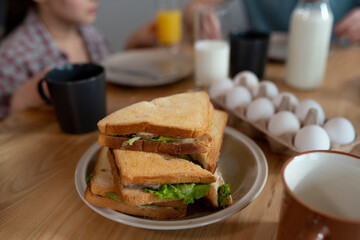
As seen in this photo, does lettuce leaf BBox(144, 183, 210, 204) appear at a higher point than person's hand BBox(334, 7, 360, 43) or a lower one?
lower

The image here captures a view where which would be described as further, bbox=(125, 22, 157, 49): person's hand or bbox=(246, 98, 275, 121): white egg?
bbox=(125, 22, 157, 49): person's hand

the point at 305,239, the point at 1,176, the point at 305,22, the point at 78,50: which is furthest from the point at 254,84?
the point at 78,50

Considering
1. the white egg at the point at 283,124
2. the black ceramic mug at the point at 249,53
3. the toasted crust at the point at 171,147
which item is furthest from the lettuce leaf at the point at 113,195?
the black ceramic mug at the point at 249,53

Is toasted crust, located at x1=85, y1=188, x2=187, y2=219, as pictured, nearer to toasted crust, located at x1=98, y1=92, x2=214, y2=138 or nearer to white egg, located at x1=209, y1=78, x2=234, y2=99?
toasted crust, located at x1=98, y1=92, x2=214, y2=138

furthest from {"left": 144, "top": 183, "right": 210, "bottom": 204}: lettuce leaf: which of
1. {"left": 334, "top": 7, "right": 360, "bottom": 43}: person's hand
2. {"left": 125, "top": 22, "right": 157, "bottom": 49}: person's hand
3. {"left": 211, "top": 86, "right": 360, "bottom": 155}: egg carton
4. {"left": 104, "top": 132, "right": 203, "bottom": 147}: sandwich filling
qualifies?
{"left": 125, "top": 22, "right": 157, "bottom": 49}: person's hand

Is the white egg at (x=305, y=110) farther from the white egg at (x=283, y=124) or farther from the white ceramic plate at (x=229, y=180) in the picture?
the white ceramic plate at (x=229, y=180)

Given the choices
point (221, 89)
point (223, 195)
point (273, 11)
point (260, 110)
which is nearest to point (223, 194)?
point (223, 195)
